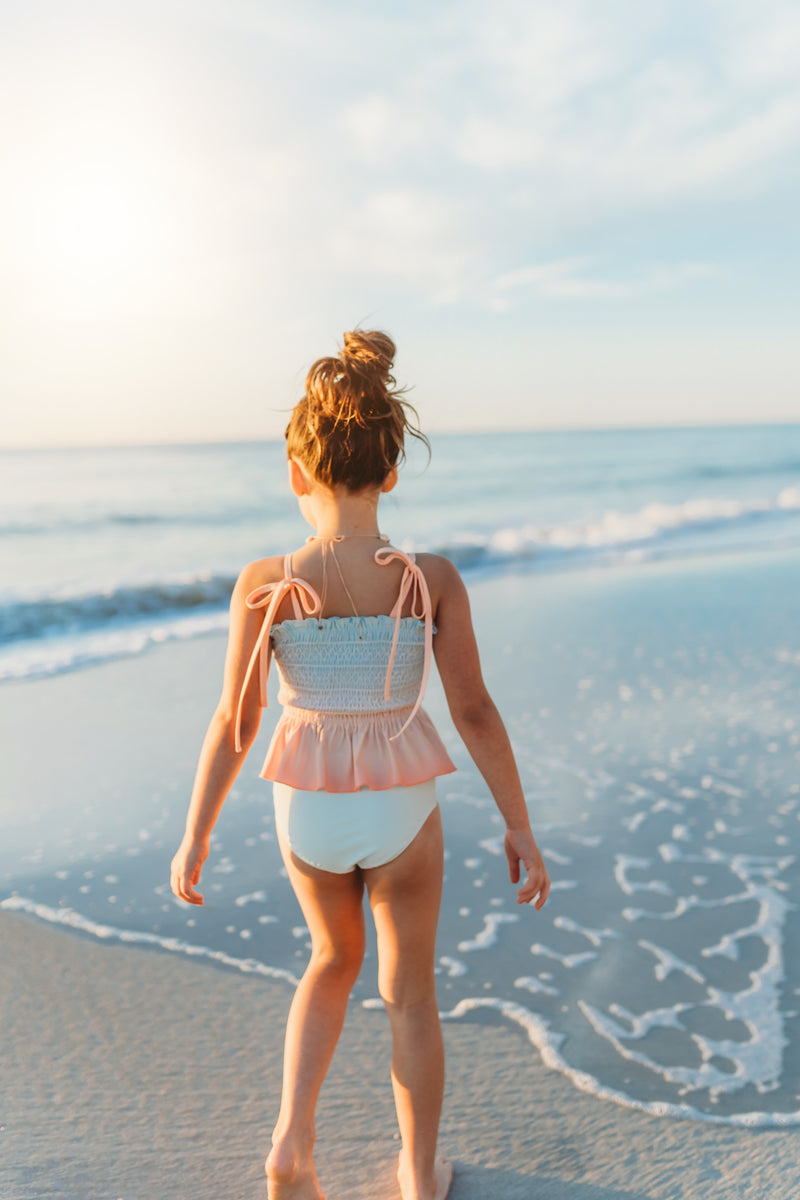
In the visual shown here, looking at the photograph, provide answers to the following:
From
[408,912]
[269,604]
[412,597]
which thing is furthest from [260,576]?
[408,912]

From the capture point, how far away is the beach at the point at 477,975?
219 centimetres

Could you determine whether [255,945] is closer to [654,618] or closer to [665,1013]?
[665,1013]

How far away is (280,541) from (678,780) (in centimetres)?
1248

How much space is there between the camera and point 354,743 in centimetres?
199

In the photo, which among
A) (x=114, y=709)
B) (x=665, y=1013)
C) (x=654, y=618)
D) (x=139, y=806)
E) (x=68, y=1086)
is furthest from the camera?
(x=654, y=618)

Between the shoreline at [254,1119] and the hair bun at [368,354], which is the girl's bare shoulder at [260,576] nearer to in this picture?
the hair bun at [368,354]

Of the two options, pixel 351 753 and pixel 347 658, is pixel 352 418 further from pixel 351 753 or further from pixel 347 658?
pixel 351 753

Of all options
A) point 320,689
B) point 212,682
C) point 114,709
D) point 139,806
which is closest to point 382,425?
point 320,689

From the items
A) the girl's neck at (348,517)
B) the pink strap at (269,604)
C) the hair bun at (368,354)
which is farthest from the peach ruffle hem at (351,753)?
the hair bun at (368,354)

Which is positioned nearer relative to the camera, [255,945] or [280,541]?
[255,945]

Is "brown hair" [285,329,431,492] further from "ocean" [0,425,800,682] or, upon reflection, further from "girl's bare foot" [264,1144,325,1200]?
"girl's bare foot" [264,1144,325,1200]

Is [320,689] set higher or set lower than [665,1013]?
higher

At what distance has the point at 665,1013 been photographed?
268 cm

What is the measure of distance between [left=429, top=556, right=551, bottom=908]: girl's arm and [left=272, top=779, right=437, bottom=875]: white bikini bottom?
7.4 inches
